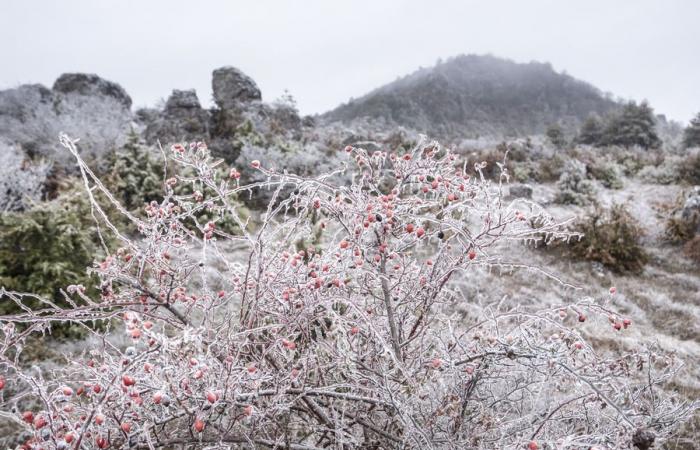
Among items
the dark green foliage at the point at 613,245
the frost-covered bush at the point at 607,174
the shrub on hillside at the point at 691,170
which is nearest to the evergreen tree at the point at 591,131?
the frost-covered bush at the point at 607,174

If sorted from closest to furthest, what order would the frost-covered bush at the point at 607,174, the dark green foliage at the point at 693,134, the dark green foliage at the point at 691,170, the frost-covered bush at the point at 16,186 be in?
the frost-covered bush at the point at 16,186, the dark green foliage at the point at 691,170, the frost-covered bush at the point at 607,174, the dark green foliage at the point at 693,134

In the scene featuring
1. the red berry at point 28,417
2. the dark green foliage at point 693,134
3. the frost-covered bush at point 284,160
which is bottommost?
the red berry at point 28,417

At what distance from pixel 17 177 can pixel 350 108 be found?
166 ft

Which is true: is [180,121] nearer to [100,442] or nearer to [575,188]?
[575,188]

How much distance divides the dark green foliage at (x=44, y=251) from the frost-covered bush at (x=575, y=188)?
13.3 m

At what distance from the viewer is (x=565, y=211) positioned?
12.3 m

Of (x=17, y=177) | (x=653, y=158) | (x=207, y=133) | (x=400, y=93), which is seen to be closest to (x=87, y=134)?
(x=207, y=133)

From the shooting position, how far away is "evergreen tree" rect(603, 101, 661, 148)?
78.5 ft

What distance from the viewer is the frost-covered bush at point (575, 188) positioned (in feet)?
42.3

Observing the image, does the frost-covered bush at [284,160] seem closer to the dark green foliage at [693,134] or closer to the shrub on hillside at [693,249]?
the shrub on hillside at [693,249]

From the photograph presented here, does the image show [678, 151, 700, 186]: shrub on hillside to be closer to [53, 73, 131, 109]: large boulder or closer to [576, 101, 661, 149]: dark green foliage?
[576, 101, 661, 149]: dark green foliage

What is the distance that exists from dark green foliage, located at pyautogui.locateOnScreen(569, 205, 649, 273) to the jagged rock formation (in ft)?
129

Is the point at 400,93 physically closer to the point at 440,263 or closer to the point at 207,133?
the point at 207,133

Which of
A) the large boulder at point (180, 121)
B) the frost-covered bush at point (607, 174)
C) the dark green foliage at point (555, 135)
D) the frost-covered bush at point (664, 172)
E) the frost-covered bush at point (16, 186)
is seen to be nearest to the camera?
the frost-covered bush at point (16, 186)
